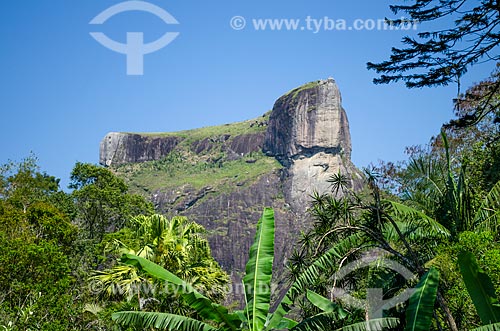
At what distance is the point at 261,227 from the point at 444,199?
5959 mm

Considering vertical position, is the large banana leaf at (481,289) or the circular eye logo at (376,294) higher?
the large banana leaf at (481,289)

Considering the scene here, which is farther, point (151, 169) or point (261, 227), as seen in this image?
point (151, 169)

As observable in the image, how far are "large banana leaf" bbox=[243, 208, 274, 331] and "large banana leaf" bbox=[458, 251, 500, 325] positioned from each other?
9.64 feet

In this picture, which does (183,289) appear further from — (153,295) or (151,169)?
(151,169)

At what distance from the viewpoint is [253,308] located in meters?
9.09

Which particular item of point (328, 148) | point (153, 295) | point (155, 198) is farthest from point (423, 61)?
point (155, 198)

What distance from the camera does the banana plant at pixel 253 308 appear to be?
29.2 feet

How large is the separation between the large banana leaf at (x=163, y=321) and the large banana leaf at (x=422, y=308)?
3215 millimetres

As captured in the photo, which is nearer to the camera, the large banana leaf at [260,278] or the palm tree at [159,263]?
the large banana leaf at [260,278]

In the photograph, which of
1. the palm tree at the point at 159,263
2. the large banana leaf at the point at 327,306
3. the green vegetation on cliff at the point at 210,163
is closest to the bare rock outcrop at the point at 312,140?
the green vegetation on cliff at the point at 210,163

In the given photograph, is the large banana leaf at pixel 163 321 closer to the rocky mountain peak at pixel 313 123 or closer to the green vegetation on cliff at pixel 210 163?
the rocky mountain peak at pixel 313 123

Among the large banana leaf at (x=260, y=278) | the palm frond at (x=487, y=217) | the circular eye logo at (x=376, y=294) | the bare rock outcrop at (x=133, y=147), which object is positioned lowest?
the circular eye logo at (x=376, y=294)

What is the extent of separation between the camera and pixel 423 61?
415 inches

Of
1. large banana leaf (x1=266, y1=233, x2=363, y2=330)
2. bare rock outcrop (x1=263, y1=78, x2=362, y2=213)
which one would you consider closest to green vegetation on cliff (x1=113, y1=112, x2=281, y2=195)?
bare rock outcrop (x1=263, y1=78, x2=362, y2=213)
